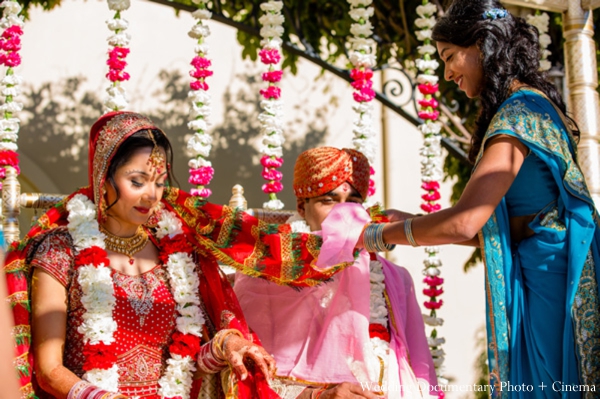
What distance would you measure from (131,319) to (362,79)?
103 inches

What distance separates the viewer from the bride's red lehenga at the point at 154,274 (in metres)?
3.08

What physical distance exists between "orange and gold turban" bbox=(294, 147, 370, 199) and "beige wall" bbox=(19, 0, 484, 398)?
2700 mm

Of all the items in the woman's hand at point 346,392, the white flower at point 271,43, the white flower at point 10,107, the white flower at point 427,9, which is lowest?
the woman's hand at point 346,392

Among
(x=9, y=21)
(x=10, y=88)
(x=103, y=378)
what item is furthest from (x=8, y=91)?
(x=103, y=378)

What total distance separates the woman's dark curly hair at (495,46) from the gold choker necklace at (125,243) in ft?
4.96

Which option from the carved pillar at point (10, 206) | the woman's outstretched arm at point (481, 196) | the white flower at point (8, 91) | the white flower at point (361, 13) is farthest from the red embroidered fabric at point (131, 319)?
the white flower at point (361, 13)

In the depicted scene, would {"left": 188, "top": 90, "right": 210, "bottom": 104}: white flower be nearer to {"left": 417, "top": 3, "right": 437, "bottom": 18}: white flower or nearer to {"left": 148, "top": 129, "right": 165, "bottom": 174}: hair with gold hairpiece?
{"left": 148, "top": 129, "right": 165, "bottom": 174}: hair with gold hairpiece

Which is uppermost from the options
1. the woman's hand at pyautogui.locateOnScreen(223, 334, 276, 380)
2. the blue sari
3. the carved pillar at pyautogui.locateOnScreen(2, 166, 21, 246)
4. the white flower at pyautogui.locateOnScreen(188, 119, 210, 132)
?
the white flower at pyautogui.locateOnScreen(188, 119, 210, 132)

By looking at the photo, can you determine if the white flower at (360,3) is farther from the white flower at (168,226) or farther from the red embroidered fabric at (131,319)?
the red embroidered fabric at (131,319)

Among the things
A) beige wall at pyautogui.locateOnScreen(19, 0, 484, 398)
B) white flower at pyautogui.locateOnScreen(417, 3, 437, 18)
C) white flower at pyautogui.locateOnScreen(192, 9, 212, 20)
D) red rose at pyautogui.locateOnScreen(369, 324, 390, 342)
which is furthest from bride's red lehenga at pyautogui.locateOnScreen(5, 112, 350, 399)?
beige wall at pyautogui.locateOnScreen(19, 0, 484, 398)

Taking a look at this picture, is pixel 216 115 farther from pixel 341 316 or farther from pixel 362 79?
pixel 341 316

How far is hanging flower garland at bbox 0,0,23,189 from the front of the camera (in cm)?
416

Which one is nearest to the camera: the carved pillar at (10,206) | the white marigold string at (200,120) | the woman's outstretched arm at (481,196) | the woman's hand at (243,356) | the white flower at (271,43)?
the woman's outstretched arm at (481,196)

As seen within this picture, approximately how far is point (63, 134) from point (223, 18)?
1.83 meters
